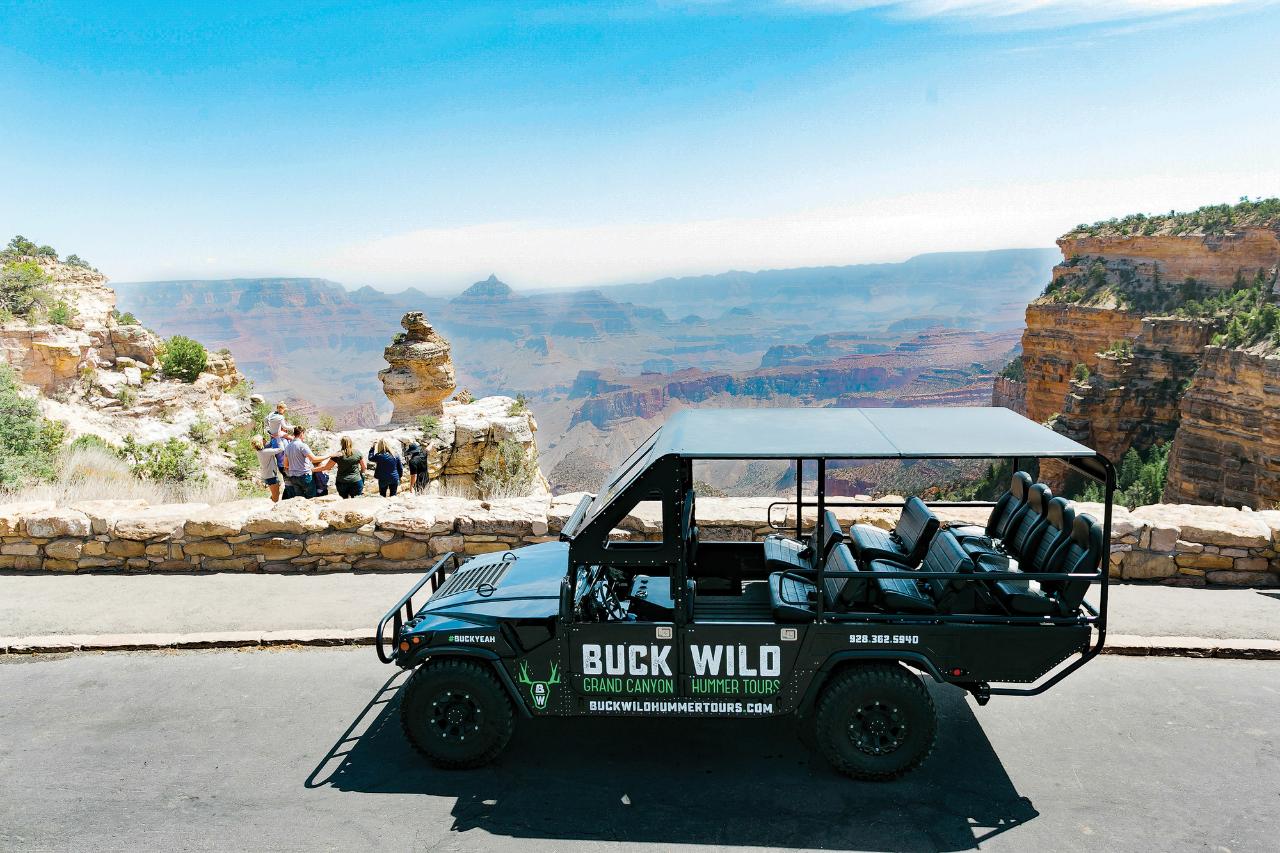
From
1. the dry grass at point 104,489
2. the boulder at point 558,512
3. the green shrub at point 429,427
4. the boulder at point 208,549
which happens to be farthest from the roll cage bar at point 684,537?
the green shrub at point 429,427

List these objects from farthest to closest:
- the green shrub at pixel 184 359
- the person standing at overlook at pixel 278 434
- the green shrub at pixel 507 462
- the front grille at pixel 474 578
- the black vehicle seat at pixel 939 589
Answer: the green shrub at pixel 184 359, the green shrub at pixel 507 462, the person standing at overlook at pixel 278 434, the front grille at pixel 474 578, the black vehicle seat at pixel 939 589

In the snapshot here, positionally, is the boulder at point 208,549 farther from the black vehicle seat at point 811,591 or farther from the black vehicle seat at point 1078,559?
the black vehicle seat at point 1078,559

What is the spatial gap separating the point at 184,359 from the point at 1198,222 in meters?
61.2

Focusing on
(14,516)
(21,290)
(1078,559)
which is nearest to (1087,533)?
(1078,559)

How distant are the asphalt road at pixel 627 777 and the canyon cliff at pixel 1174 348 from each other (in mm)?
30456

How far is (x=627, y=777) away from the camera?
16.8ft

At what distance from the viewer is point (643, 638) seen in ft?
16.3

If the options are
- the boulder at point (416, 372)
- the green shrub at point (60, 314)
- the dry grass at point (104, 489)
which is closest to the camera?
the dry grass at point (104, 489)

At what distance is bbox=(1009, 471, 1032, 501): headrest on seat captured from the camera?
20.6ft

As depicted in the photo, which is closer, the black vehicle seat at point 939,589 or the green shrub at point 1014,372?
the black vehicle seat at point 939,589

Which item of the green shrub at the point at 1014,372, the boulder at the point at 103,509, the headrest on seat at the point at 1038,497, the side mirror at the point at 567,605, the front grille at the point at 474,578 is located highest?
the headrest on seat at the point at 1038,497

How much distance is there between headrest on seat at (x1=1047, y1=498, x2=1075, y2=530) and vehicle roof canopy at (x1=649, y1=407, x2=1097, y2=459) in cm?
45

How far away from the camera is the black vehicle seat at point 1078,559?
4898 millimetres

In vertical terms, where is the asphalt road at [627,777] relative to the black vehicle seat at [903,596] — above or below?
below
